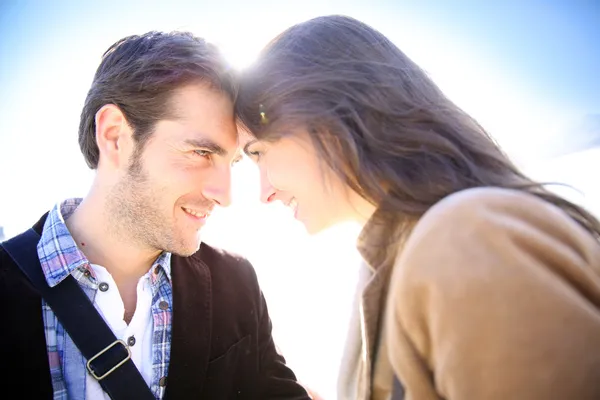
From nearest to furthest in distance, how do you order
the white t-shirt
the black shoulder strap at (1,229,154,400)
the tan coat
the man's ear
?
the tan coat, the black shoulder strap at (1,229,154,400), the white t-shirt, the man's ear

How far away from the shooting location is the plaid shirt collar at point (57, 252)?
1698 mm

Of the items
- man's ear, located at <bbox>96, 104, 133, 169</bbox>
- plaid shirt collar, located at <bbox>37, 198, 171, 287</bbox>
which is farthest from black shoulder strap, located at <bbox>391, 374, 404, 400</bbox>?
man's ear, located at <bbox>96, 104, 133, 169</bbox>

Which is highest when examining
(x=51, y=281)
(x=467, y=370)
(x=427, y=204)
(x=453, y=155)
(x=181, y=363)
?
(x=453, y=155)

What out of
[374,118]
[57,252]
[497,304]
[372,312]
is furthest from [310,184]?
[57,252]

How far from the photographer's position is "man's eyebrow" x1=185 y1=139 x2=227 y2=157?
2.08 m

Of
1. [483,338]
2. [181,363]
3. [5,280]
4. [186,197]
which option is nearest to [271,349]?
[181,363]

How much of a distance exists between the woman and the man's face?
41 centimetres

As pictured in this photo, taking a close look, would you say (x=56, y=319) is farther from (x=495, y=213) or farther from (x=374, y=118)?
(x=495, y=213)

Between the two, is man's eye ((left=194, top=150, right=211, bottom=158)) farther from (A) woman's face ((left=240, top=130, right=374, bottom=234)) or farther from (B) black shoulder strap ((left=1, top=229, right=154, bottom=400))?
(B) black shoulder strap ((left=1, top=229, right=154, bottom=400))

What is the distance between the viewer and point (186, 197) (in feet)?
7.02

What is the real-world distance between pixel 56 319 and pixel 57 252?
30cm

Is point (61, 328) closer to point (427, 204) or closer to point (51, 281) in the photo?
point (51, 281)

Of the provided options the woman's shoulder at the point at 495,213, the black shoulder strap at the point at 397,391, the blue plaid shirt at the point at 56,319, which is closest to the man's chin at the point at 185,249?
the blue plaid shirt at the point at 56,319

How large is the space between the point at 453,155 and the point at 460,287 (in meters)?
0.58
